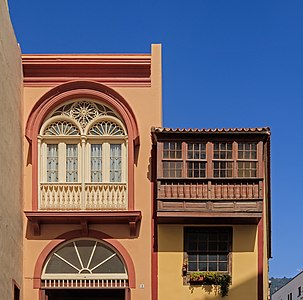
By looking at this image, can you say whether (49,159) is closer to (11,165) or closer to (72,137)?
(72,137)

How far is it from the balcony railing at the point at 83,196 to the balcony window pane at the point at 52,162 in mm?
333

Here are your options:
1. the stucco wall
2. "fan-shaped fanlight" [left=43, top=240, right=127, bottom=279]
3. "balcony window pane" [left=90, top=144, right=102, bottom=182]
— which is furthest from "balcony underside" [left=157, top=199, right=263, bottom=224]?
the stucco wall

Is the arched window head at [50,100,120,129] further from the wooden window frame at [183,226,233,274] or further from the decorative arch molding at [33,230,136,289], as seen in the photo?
the wooden window frame at [183,226,233,274]

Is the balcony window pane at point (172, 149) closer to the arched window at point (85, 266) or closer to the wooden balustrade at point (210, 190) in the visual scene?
the wooden balustrade at point (210, 190)

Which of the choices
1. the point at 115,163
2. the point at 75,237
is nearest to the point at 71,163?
the point at 115,163

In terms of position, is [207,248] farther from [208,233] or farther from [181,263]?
[181,263]

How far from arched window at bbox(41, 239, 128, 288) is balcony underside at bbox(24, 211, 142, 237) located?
63 centimetres

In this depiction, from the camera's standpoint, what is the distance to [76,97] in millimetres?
26031

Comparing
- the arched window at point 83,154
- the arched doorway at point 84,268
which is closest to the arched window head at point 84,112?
the arched window at point 83,154

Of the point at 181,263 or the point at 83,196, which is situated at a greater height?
the point at 83,196

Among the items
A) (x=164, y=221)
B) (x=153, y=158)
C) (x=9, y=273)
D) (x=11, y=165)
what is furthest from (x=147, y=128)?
(x=9, y=273)

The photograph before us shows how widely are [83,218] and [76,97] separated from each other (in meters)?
3.75

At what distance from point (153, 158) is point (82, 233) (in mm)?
3067

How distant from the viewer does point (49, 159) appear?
26.0 metres
